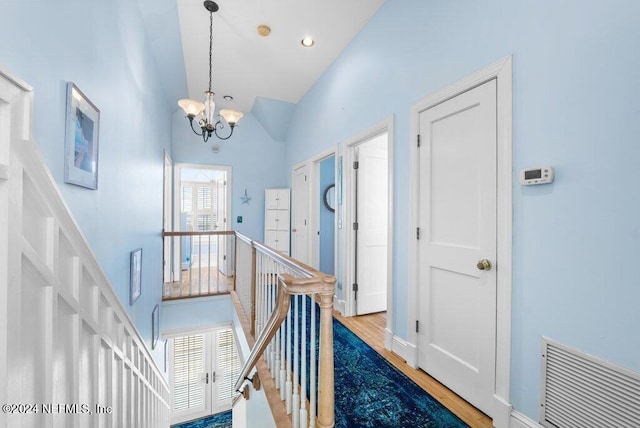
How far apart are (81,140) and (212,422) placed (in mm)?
5767

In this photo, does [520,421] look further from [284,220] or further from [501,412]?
[284,220]

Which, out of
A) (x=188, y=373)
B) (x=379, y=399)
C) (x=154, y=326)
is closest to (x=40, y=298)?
(x=379, y=399)

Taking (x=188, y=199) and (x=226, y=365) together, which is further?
(x=188, y=199)

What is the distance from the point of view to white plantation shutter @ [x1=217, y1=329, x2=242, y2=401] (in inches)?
220

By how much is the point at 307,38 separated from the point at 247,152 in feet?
9.38

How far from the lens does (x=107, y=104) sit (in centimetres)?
184

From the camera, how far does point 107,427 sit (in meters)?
1.31

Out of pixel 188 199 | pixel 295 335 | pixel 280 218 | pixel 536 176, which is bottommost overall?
pixel 295 335

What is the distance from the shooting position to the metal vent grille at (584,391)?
3.64ft

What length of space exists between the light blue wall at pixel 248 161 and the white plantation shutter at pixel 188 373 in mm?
2518

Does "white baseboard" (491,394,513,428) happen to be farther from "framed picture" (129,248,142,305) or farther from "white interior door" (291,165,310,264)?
"white interior door" (291,165,310,264)

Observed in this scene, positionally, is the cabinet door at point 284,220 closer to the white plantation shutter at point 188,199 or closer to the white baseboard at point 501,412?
the white plantation shutter at point 188,199

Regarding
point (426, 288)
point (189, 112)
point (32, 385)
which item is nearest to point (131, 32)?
point (189, 112)

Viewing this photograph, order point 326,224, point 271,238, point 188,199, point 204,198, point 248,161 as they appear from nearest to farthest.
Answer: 1. point 326,224
2. point 271,238
3. point 248,161
4. point 188,199
5. point 204,198
